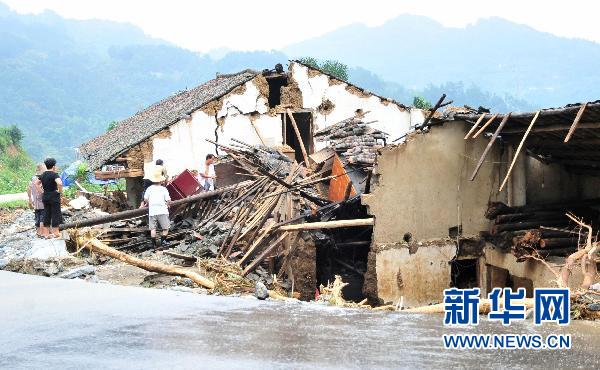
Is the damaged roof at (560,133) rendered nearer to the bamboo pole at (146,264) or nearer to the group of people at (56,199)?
the bamboo pole at (146,264)

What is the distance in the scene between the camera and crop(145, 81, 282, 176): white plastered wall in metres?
20.3

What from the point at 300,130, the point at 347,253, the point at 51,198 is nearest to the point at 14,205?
the point at 300,130

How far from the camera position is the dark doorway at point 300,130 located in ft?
72.8

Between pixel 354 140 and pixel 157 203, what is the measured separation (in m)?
5.08

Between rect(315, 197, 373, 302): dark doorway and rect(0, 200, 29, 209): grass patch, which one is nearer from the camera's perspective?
rect(315, 197, 373, 302): dark doorway

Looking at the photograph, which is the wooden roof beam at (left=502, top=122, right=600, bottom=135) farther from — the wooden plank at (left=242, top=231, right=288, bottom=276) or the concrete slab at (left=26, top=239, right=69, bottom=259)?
the concrete slab at (left=26, top=239, right=69, bottom=259)

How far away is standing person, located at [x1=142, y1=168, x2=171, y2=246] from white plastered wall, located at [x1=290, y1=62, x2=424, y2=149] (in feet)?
29.8

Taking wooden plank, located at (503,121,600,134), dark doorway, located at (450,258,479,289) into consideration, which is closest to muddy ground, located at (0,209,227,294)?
dark doorway, located at (450,258,479,289)

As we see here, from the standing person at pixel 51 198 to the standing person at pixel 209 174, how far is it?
448 centimetres

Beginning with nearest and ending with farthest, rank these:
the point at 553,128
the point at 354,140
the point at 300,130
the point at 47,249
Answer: the point at 553,128, the point at 47,249, the point at 354,140, the point at 300,130

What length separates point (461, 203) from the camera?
11914 millimetres

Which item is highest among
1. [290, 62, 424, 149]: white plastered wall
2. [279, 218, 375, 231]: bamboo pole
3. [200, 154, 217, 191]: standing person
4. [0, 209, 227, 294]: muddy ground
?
[290, 62, 424, 149]: white plastered wall

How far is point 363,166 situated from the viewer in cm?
1398

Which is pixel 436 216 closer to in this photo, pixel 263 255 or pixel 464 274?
pixel 464 274
